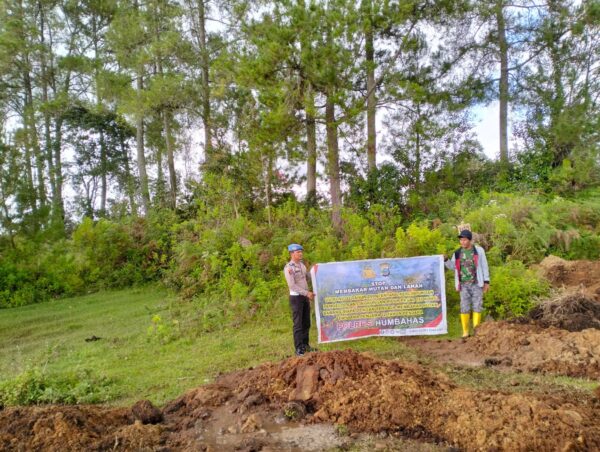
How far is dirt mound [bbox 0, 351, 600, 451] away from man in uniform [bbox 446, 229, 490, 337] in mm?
2747

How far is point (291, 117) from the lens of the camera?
14516mm

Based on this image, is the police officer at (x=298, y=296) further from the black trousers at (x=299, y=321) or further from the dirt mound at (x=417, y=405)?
the dirt mound at (x=417, y=405)

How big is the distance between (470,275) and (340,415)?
3.95 meters

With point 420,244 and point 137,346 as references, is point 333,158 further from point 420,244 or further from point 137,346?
point 137,346

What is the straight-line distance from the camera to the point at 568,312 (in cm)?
765

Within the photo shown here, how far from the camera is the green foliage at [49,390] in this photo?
19.6 ft

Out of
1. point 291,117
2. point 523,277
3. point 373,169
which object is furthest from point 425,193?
point 523,277

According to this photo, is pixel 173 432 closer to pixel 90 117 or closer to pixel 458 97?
pixel 458 97

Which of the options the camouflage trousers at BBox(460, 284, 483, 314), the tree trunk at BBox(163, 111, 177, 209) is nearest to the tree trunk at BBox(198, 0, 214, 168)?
the tree trunk at BBox(163, 111, 177, 209)

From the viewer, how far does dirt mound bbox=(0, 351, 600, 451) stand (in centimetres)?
399

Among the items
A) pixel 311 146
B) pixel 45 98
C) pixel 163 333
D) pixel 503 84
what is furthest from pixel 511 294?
pixel 45 98

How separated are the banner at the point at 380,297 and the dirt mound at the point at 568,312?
1.48 meters

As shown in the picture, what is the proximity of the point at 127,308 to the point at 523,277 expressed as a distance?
367 inches

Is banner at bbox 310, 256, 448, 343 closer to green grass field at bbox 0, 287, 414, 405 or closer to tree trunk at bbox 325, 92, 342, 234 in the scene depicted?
green grass field at bbox 0, 287, 414, 405
